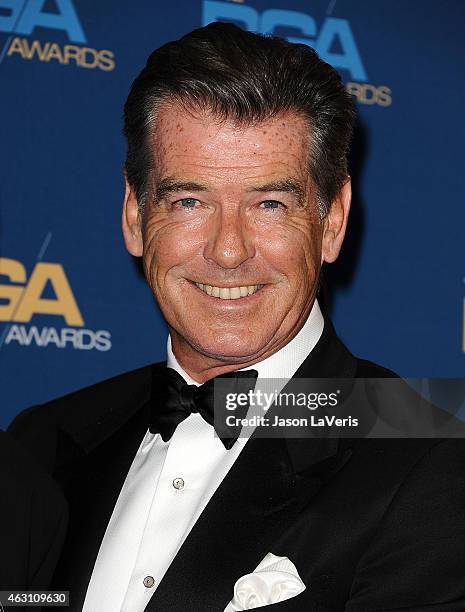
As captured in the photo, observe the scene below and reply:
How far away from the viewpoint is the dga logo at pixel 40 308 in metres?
3.33

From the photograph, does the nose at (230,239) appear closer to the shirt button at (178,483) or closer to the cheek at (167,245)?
A: the cheek at (167,245)

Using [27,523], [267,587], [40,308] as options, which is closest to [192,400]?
[27,523]

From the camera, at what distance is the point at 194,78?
2.60 m

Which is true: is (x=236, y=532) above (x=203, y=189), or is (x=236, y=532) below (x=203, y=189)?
below

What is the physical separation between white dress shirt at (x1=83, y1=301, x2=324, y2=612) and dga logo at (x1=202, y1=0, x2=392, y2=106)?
1227 mm

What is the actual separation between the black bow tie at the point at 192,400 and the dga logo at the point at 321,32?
1.39 meters

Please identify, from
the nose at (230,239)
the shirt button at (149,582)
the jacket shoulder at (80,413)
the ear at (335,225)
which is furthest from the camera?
the jacket shoulder at (80,413)

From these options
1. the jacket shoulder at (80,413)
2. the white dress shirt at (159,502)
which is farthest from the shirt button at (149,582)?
the jacket shoulder at (80,413)

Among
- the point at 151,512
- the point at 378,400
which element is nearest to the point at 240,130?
the point at 378,400

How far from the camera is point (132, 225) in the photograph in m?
2.86

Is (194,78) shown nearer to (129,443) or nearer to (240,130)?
(240,130)

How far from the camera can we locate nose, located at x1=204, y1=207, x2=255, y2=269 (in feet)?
8.28

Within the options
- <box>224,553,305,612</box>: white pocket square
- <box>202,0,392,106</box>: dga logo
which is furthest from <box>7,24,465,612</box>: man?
<box>202,0,392,106</box>: dga logo

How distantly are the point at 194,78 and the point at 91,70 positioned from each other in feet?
3.15
